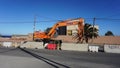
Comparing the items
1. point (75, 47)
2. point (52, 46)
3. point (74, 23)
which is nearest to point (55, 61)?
point (74, 23)

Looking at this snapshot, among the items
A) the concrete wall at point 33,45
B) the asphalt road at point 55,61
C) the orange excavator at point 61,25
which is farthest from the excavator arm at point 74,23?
the asphalt road at point 55,61

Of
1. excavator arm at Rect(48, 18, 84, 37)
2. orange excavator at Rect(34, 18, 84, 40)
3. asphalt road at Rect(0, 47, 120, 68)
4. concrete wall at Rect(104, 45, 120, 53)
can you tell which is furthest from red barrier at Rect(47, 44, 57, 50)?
asphalt road at Rect(0, 47, 120, 68)

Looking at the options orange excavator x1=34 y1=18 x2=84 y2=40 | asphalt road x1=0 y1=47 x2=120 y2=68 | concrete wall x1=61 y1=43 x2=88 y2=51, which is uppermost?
orange excavator x1=34 y1=18 x2=84 y2=40

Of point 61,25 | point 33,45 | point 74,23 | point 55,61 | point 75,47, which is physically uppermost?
point 74,23

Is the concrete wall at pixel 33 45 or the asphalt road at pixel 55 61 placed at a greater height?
the concrete wall at pixel 33 45

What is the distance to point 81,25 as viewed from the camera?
44375 millimetres

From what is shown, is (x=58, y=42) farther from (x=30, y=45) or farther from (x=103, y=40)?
(x=103, y=40)

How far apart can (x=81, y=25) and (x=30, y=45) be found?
18.4 metres

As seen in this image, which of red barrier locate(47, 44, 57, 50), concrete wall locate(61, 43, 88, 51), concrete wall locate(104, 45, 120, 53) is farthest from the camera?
red barrier locate(47, 44, 57, 50)

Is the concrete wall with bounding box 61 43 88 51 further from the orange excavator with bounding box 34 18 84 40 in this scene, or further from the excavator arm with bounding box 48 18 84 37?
the excavator arm with bounding box 48 18 84 37

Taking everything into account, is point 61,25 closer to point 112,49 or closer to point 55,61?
point 112,49

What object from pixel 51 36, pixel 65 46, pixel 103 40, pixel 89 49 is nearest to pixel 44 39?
pixel 51 36

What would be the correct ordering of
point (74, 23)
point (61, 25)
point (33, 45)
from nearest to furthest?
point (74, 23), point (61, 25), point (33, 45)

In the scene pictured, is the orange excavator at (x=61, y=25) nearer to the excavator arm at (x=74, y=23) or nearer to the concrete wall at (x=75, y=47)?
the excavator arm at (x=74, y=23)
